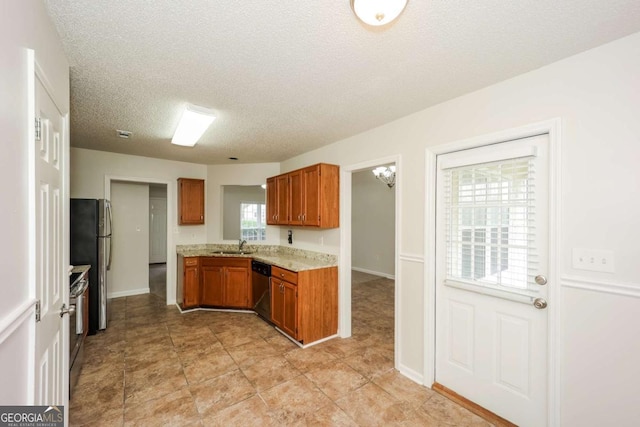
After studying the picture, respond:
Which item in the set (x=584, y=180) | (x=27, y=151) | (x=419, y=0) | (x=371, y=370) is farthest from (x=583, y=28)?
(x=371, y=370)

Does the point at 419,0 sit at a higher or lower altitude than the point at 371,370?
higher

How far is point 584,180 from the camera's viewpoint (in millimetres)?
1656

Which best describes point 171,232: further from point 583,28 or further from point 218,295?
point 583,28

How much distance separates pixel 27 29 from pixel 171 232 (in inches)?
157

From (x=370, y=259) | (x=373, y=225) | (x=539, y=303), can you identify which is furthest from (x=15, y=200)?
(x=370, y=259)

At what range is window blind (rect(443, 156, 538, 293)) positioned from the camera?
1.94m

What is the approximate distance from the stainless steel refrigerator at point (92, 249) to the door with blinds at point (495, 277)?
407 centimetres

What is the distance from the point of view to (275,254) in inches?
185

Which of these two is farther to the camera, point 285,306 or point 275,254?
point 275,254

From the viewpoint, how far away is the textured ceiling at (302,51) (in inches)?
52.7

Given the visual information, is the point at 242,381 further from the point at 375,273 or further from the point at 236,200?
the point at 375,273

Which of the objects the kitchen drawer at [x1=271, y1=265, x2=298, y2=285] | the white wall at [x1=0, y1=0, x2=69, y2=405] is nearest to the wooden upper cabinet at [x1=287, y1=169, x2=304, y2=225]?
the kitchen drawer at [x1=271, y1=265, x2=298, y2=285]

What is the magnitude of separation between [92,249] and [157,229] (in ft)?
17.5

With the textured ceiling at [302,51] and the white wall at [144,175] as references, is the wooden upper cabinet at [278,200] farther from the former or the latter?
the textured ceiling at [302,51]
